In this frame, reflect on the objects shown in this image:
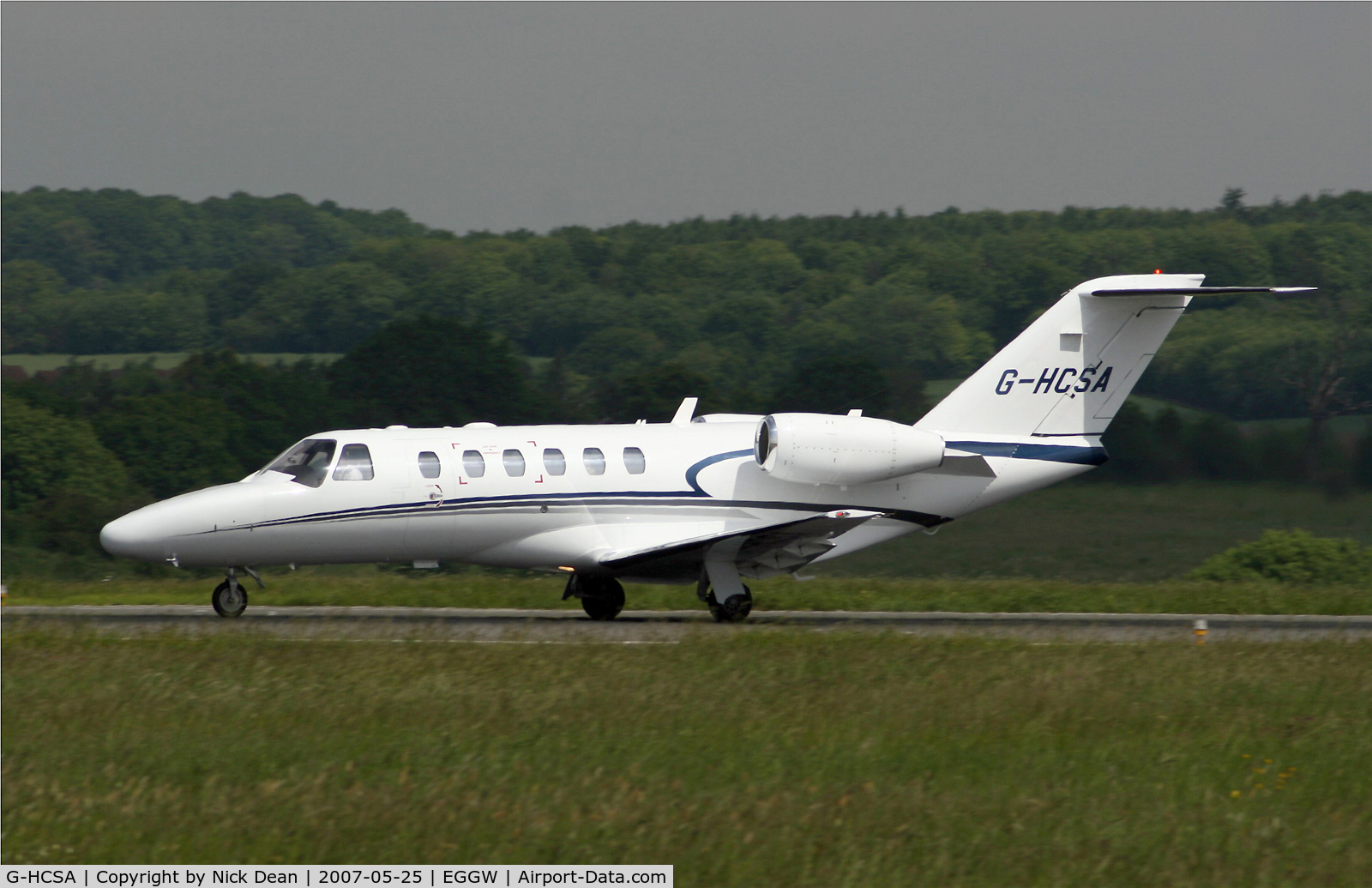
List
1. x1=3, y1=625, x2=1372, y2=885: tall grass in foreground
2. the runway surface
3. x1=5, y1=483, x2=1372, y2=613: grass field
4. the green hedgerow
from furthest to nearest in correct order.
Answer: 1. the green hedgerow
2. x1=5, y1=483, x2=1372, y2=613: grass field
3. the runway surface
4. x1=3, y1=625, x2=1372, y2=885: tall grass in foreground

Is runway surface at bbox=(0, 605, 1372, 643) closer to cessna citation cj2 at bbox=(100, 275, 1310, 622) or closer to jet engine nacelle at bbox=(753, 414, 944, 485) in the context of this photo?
cessna citation cj2 at bbox=(100, 275, 1310, 622)

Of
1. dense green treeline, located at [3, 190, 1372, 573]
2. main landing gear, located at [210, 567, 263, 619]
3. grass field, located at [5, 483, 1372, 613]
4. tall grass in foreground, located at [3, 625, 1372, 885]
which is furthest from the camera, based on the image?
dense green treeline, located at [3, 190, 1372, 573]

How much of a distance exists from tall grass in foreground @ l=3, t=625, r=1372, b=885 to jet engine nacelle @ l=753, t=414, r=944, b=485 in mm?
4743

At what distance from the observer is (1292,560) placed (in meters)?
28.6

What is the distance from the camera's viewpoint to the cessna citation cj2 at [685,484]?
683 inches

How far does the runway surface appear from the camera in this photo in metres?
15.8

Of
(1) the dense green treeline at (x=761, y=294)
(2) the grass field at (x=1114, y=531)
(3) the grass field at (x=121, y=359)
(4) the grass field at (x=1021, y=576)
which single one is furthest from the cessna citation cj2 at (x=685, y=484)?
(3) the grass field at (x=121, y=359)

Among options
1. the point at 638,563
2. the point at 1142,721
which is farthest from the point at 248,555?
the point at 1142,721

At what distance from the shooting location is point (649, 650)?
14.0 metres

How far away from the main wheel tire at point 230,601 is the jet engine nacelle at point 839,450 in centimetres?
650

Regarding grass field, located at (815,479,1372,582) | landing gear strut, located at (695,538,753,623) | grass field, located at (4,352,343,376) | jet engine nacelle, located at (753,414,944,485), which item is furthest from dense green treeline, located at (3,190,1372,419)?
landing gear strut, located at (695,538,753,623)

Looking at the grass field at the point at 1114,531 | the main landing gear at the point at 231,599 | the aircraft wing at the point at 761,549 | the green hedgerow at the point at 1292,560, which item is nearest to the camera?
the aircraft wing at the point at 761,549

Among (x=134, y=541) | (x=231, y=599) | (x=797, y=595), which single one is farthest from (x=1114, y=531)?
(x=134, y=541)

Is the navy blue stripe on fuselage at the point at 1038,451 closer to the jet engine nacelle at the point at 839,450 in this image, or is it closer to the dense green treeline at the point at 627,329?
the jet engine nacelle at the point at 839,450
